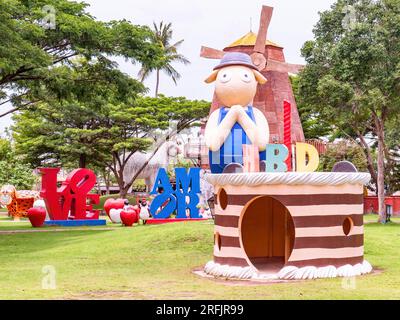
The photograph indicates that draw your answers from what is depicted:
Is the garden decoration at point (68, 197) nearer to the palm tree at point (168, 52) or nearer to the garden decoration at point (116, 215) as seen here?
the garden decoration at point (116, 215)

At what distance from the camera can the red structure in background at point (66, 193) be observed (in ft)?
100

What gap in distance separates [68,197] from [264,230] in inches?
639

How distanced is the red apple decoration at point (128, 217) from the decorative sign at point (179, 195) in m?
1.25

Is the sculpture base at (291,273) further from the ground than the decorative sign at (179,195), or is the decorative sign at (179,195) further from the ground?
the decorative sign at (179,195)

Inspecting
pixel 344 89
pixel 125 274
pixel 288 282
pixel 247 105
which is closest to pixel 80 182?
pixel 344 89

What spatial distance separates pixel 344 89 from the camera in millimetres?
29844

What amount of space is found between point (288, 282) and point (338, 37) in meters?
21.4

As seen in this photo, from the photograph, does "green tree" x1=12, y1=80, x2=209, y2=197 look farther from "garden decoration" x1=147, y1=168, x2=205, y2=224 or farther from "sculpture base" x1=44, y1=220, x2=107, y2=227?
"garden decoration" x1=147, y1=168, x2=205, y2=224

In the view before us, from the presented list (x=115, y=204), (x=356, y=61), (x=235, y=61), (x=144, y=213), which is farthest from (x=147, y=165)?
(x=235, y=61)

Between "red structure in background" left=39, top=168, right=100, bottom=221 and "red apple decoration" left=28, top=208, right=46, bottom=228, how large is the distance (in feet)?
3.05

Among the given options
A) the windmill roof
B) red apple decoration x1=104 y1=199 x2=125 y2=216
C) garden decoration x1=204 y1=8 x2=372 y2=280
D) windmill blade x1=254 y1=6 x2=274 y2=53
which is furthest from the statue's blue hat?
the windmill roof

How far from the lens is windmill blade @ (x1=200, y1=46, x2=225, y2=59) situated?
29141 mm

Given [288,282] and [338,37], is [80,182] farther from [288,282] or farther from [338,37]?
[288,282]

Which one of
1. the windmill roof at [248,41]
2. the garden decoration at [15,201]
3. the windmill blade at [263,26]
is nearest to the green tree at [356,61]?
the windmill blade at [263,26]
